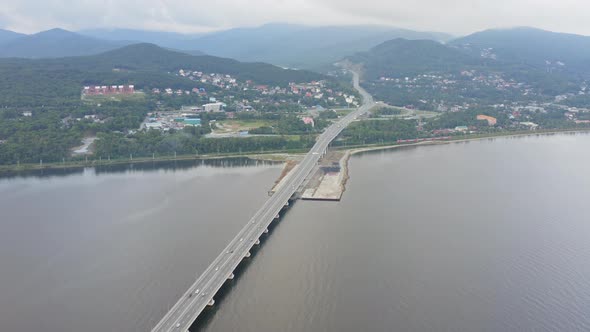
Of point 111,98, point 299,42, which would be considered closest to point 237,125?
point 111,98

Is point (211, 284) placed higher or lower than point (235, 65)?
lower

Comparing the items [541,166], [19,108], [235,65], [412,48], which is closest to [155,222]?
[541,166]

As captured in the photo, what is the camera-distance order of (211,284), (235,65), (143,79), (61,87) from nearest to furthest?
(211,284) < (61,87) < (143,79) < (235,65)

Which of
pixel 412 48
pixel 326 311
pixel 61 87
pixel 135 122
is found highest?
pixel 412 48

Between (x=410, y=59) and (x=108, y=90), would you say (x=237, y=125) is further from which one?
(x=410, y=59)

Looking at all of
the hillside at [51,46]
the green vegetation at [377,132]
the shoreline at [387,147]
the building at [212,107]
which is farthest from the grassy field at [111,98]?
the hillside at [51,46]

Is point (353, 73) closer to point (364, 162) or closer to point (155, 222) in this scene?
point (364, 162)

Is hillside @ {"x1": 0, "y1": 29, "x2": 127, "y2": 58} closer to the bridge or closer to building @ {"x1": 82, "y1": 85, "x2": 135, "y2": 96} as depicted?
building @ {"x1": 82, "y1": 85, "x2": 135, "y2": 96}
